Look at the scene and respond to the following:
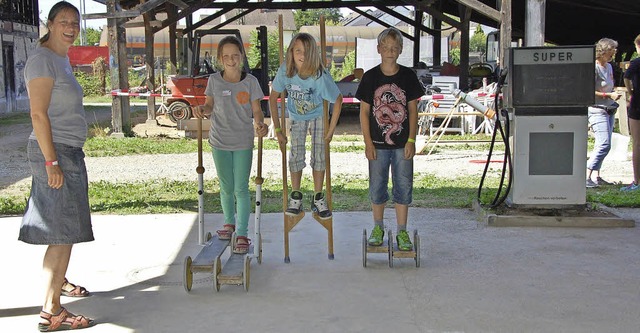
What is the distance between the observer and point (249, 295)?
548cm

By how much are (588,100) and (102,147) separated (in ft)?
33.6

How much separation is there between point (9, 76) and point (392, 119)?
24.4 m

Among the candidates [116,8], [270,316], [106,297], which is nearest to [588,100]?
[270,316]

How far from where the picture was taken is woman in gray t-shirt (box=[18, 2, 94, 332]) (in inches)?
186

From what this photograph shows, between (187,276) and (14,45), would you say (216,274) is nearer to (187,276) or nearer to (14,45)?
(187,276)

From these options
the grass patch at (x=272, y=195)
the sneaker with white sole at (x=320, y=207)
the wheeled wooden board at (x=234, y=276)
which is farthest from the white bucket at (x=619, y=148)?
the wheeled wooden board at (x=234, y=276)

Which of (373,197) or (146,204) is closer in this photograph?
(373,197)

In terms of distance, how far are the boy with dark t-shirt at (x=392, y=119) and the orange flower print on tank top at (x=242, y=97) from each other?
0.87m

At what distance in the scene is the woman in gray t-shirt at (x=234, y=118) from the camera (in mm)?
6176

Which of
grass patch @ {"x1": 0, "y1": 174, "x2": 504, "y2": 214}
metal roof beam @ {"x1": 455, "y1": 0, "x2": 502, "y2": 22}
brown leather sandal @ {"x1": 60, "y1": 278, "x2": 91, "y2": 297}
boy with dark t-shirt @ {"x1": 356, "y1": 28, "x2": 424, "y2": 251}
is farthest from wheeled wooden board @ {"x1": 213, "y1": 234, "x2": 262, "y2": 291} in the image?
metal roof beam @ {"x1": 455, "y1": 0, "x2": 502, "y2": 22}

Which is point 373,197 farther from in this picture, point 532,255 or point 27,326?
point 27,326

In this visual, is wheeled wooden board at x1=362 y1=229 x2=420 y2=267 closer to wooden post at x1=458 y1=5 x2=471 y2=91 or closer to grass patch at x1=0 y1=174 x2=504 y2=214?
grass patch at x1=0 y1=174 x2=504 y2=214

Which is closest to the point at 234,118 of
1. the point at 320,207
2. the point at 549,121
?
the point at 320,207

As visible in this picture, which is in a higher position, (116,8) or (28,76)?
(116,8)
